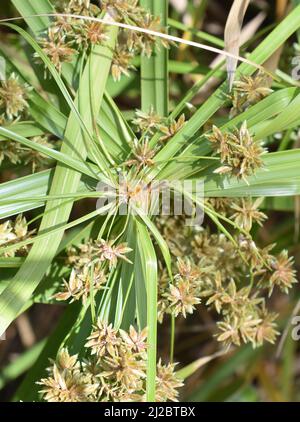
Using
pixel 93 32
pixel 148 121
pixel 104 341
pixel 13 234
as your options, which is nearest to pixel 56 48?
pixel 93 32

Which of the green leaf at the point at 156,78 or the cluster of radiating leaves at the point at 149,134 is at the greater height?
the green leaf at the point at 156,78

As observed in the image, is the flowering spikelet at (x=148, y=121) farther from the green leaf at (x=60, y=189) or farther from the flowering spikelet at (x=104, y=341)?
the flowering spikelet at (x=104, y=341)

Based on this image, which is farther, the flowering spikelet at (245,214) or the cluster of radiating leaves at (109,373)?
the flowering spikelet at (245,214)

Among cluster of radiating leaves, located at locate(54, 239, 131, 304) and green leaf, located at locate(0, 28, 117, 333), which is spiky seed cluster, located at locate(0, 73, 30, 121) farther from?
cluster of radiating leaves, located at locate(54, 239, 131, 304)

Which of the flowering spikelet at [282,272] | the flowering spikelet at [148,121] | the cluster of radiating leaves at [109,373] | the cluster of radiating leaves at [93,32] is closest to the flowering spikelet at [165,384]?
the cluster of radiating leaves at [109,373]

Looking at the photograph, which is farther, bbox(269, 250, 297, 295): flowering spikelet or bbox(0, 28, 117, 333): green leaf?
bbox(269, 250, 297, 295): flowering spikelet

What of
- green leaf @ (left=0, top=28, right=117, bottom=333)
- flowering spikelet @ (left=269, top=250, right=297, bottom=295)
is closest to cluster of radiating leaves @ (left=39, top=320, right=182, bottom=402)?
green leaf @ (left=0, top=28, right=117, bottom=333)

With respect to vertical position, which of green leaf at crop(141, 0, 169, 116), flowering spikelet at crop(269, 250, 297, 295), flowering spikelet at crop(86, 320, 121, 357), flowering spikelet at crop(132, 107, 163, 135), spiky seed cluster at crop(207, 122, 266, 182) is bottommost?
flowering spikelet at crop(86, 320, 121, 357)


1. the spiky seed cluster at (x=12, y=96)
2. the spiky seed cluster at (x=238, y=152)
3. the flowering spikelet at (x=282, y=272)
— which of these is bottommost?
the flowering spikelet at (x=282, y=272)
